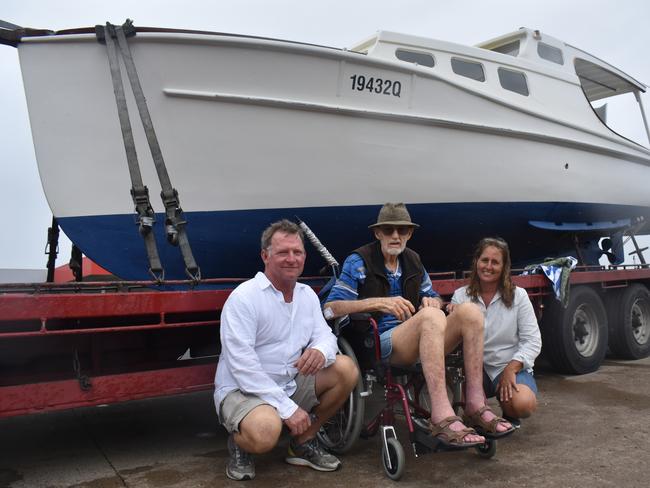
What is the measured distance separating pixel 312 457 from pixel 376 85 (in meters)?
3.12

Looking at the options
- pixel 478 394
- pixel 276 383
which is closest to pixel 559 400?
pixel 478 394

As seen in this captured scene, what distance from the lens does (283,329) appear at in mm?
2693

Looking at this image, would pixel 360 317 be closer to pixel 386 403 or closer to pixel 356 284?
pixel 356 284

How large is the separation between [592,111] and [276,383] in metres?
5.58

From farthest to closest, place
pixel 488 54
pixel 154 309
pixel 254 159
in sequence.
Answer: pixel 488 54
pixel 254 159
pixel 154 309

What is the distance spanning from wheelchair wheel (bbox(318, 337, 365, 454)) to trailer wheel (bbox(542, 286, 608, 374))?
2704mm

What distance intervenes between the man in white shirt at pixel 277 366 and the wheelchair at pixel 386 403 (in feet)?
0.57

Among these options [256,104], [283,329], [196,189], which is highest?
[256,104]

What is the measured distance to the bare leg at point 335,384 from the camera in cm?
271

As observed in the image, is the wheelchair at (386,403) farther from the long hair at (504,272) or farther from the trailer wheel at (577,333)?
the trailer wheel at (577,333)

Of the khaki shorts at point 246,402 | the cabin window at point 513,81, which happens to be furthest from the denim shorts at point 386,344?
the cabin window at point 513,81

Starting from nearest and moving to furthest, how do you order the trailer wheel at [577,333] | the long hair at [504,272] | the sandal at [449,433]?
the sandal at [449,433]
the long hair at [504,272]
the trailer wheel at [577,333]

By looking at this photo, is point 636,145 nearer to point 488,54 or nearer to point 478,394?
point 488,54

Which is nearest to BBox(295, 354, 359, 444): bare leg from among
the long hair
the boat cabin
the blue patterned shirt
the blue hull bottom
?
the blue patterned shirt
